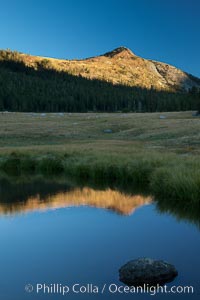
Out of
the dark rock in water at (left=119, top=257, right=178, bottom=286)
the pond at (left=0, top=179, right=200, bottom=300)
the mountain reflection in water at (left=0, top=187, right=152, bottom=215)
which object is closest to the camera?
the dark rock in water at (left=119, top=257, right=178, bottom=286)

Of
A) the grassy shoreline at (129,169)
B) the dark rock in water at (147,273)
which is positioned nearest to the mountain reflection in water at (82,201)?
the grassy shoreline at (129,169)

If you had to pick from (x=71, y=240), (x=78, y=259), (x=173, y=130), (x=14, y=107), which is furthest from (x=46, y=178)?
(x=14, y=107)

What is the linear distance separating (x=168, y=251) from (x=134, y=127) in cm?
6211

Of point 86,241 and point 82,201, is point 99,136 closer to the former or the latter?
point 82,201

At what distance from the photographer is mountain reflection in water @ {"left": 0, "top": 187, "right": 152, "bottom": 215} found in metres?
25.6

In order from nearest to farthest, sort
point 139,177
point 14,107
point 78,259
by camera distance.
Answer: point 78,259, point 139,177, point 14,107

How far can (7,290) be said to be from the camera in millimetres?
13516

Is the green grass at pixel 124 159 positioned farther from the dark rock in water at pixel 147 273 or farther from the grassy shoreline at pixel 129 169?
the dark rock in water at pixel 147 273

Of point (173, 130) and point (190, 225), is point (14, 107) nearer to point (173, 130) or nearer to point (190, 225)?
point (173, 130)

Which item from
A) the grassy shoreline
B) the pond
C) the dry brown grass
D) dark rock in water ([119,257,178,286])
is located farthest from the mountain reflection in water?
the dry brown grass

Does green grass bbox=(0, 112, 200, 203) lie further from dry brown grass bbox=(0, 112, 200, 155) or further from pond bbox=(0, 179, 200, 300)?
pond bbox=(0, 179, 200, 300)

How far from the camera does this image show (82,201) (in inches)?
Answer: 1093

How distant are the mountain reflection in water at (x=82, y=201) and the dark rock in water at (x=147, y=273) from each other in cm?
1040

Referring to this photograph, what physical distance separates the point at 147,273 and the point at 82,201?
47.4 ft
